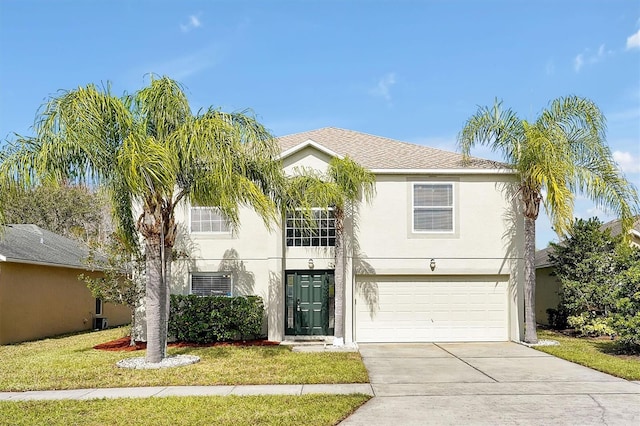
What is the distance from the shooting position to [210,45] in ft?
45.0

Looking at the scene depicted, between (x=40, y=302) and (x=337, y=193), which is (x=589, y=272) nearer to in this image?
(x=337, y=193)

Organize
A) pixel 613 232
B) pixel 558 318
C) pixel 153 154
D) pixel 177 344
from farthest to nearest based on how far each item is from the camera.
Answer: pixel 613 232, pixel 558 318, pixel 177 344, pixel 153 154

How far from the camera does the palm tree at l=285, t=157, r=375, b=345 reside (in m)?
13.2

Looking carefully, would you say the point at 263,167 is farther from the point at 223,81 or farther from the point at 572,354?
the point at 572,354

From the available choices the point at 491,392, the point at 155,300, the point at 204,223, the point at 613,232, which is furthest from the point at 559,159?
the point at 155,300

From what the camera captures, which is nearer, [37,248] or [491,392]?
[491,392]

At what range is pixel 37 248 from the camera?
18.6 meters

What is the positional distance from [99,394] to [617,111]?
14265 mm

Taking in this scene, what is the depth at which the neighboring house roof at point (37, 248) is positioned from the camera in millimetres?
16203

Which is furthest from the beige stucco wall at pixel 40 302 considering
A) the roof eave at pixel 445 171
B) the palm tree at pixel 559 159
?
the palm tree at pixel 559 159

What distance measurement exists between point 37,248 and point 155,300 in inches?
371

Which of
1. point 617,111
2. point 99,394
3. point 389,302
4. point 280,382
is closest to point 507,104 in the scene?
point 617,111

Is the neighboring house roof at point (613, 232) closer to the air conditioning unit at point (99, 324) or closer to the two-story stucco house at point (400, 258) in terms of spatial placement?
the two-story stucco house at point (400, 258)

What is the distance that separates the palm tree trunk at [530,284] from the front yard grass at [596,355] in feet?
1.91
